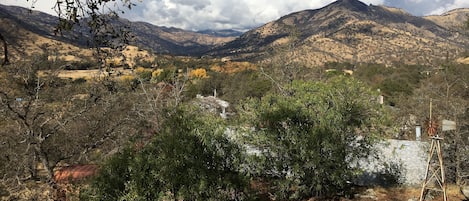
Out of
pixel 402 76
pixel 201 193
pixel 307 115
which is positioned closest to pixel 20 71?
pixel 201 193

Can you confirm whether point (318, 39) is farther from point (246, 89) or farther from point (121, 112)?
point (121, 112)

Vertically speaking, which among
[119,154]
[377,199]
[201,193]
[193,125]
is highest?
[193,125]

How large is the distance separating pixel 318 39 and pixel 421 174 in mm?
86595

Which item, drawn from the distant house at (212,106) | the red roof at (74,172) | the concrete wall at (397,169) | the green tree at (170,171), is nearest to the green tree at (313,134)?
the green tree at (170,171)

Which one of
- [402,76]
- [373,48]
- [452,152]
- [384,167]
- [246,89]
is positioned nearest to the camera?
[452,152]

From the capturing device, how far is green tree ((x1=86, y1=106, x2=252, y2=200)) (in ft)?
19.9

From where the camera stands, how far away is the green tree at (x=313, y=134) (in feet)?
28.6

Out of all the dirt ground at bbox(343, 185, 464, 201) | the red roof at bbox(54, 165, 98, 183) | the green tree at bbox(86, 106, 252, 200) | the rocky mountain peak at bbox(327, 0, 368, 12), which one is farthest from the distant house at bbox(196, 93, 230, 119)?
the rocky mountain peak at bbox(327, 0, 368, 12)

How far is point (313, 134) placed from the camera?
8625 mm

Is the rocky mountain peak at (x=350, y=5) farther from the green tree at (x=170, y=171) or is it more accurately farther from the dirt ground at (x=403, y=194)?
the green tree at (x=170, y=171)

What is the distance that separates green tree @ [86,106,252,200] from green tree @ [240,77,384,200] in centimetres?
197

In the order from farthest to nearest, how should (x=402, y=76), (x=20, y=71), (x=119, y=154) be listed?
(x=402, y=76)
(x=20, y=71)
(x=119, y=154)

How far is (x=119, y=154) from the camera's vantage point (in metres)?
6.40

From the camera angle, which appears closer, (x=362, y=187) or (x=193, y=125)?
(x=193, y=125)
